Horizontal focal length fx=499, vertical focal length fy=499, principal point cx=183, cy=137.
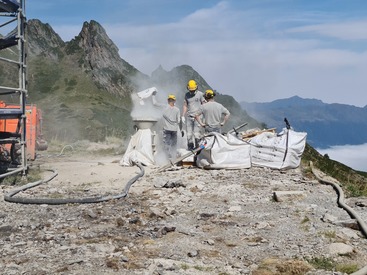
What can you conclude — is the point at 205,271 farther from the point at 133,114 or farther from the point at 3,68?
the point at 3,68

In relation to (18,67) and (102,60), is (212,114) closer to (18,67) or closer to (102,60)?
(18,67)

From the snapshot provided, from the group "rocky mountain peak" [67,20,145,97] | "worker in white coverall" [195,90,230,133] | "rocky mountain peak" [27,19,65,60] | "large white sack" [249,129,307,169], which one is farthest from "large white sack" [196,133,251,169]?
"rocky mountain peak" [27,19,65,60]

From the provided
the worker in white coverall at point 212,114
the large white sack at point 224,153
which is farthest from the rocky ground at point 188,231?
the worker in white coverall at point 212,114

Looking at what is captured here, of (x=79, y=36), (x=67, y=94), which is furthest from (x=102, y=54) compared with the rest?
(x=67, y=94)

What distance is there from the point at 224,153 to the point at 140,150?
2.61 meters

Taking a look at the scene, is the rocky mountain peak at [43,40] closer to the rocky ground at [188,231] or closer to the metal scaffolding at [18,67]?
the metal scaffolding at [18,67]

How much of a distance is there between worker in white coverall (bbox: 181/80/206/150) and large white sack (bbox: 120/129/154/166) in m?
1.04

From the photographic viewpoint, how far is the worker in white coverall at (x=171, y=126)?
502 inches

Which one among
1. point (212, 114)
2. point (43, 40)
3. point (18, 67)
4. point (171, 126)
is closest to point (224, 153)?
point (212, 114)

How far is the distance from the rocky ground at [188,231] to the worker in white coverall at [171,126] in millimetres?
3212

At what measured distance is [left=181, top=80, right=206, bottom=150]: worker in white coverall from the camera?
12.6 meters

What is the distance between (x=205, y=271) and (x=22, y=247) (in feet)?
7.13

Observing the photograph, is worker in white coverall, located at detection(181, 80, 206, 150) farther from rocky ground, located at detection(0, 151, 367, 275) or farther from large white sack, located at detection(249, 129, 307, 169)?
rocky ground, located at detection(0, 151, 367, 275)

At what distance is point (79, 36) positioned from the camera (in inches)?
2322
